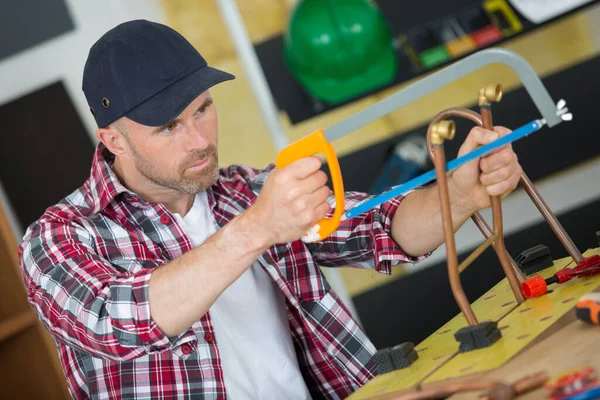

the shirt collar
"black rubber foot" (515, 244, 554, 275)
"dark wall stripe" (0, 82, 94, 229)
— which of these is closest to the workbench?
"black rubber foot" (515, 244, 554, 275)

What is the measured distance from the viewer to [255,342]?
5.66 feet

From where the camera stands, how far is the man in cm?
141

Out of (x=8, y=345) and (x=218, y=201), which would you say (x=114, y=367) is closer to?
(x=218, y=201)

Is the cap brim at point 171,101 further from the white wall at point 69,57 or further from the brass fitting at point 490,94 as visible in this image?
the white wall at point 69,57

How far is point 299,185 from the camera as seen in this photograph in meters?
1.22

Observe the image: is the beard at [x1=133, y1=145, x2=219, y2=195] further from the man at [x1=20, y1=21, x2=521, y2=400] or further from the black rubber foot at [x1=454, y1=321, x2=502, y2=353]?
the black rubber foot at [x1=454, y1=321, x2=502, y2=353]

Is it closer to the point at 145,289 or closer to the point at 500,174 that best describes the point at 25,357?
the point at 145,289

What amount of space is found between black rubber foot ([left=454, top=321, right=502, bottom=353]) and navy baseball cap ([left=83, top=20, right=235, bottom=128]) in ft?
2.45

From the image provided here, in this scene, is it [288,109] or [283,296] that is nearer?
[283,296]

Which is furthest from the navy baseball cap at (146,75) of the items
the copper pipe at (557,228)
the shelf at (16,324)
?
the shelf at (16,324)

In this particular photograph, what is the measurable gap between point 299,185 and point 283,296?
660mm

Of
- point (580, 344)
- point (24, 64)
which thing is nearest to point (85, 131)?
point (24, 64)

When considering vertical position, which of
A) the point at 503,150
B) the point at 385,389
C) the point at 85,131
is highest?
the point at 85,131

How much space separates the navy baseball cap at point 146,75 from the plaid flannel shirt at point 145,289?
17cm
